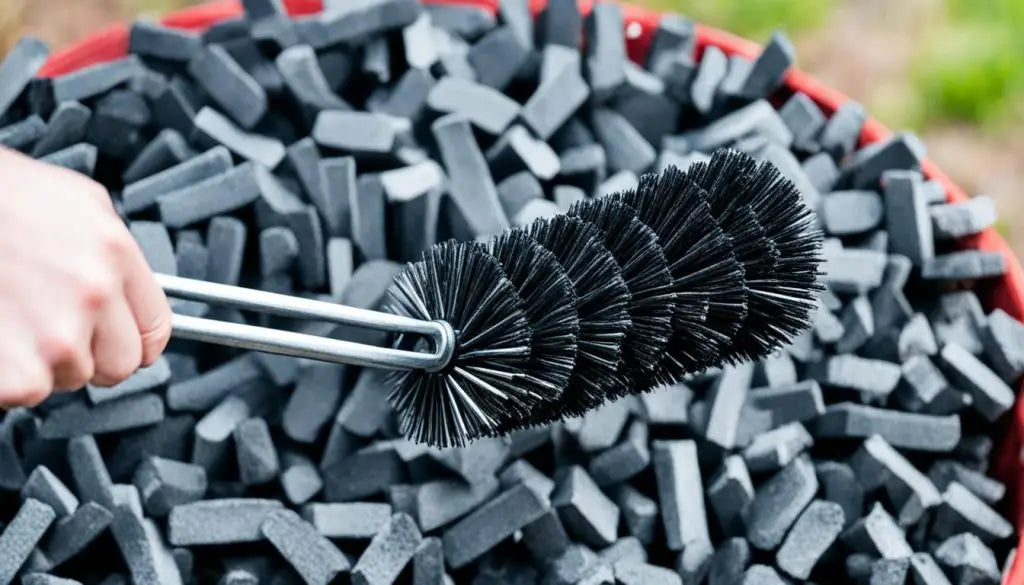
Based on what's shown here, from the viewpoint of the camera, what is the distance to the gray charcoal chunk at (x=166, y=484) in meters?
0.92

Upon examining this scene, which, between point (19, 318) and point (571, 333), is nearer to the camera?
point (19, 318)

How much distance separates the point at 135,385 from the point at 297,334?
25 centimetres

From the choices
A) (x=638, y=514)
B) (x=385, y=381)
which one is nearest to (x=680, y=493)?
(x=638, y=514)

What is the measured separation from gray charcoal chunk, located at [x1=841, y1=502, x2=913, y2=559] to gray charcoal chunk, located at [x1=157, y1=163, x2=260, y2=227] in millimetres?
586

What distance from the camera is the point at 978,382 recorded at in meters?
1.02

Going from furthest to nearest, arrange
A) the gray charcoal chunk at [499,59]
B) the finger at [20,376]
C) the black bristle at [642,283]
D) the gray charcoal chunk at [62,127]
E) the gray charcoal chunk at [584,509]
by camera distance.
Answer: the gray charcoal chunk at [499,59] < the gray charcoal chunk at [62,127] < the gray charcoal chunk at [584,509] < the black bristle at [642,283] < the finger at [20,376]

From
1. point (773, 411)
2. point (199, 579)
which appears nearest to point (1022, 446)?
point (773, 411)

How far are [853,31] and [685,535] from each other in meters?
1.04

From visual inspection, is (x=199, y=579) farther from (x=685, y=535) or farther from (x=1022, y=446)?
(x=1022, y=446)

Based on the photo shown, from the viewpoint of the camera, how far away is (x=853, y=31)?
68.0 inches

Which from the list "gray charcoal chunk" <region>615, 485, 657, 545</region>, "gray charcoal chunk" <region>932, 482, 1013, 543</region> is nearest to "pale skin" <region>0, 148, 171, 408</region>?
"gray charcoal chunk" <region>615, 485, 657, 545</region>

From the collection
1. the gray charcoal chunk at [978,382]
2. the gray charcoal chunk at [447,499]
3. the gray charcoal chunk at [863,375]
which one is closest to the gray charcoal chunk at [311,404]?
the gray charcoal chunk at [447,499]

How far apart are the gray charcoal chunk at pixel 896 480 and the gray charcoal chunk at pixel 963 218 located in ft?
0.79

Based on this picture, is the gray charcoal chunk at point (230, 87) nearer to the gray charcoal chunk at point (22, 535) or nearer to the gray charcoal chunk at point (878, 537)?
the gray charcoal chunk at point (22, 535)
